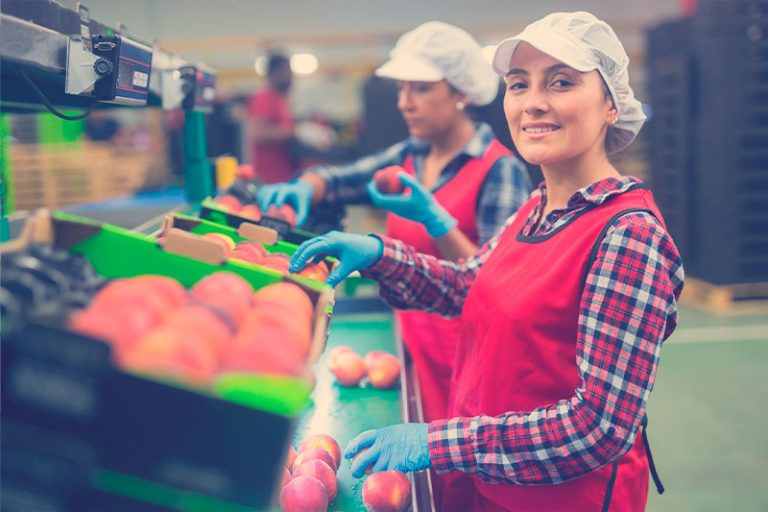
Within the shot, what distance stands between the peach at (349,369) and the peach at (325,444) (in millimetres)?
454

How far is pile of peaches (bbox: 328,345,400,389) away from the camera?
204cm

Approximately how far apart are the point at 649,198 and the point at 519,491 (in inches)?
25.9

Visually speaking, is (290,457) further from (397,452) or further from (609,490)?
(609,490)

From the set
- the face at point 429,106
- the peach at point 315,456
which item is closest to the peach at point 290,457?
the peach at point 315,456

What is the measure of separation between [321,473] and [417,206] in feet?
2.98

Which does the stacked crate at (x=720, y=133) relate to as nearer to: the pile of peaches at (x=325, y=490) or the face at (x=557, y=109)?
the face at (x=557, y=109)

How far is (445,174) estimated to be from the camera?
2.45 meters

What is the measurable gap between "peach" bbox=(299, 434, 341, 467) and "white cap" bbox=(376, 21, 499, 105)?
51.2 inches

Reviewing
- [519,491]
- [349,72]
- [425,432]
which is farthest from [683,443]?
[349,72]

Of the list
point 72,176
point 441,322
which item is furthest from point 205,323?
point 72,176

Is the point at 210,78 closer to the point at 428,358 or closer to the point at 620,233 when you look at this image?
the point at 428,358

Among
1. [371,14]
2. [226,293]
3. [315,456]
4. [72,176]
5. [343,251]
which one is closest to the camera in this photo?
[226,293]

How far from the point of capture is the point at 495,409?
1.47m

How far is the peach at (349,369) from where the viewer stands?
2062 mm
